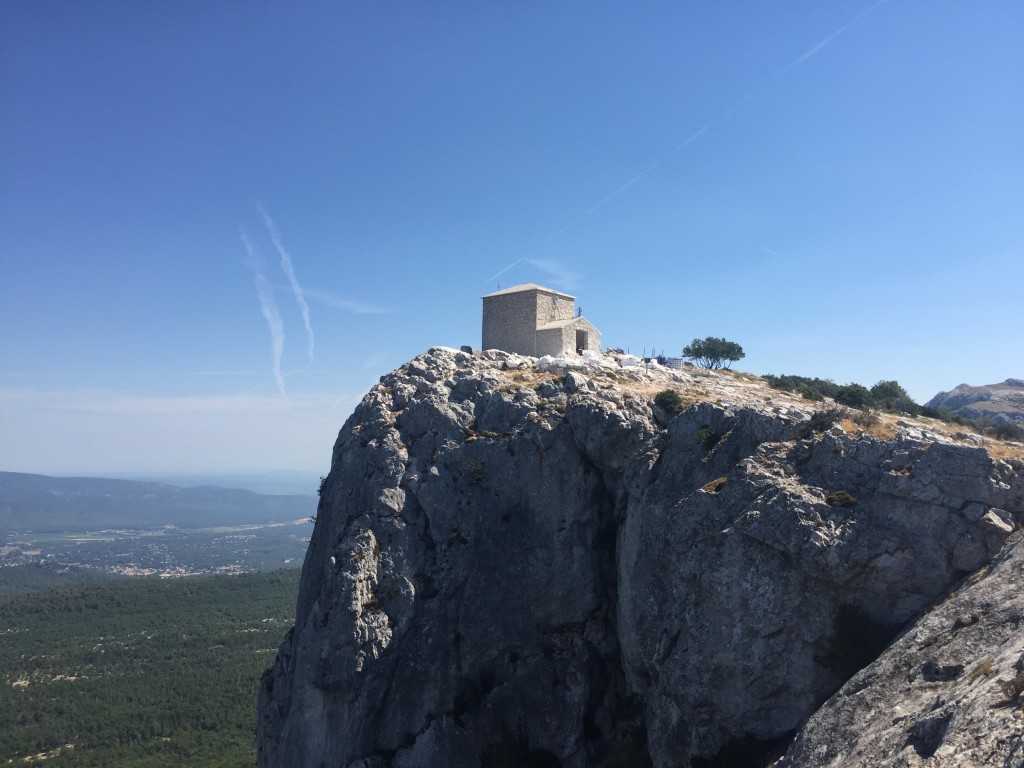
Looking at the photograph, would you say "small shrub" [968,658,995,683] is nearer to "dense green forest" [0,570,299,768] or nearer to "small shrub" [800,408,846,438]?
"small shrub" [800,408,846,438]

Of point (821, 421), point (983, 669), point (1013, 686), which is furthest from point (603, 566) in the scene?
point (1013, 686)

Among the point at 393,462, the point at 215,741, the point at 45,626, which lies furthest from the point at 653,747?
the point at 45,626

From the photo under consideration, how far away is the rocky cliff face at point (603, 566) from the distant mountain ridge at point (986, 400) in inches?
1454

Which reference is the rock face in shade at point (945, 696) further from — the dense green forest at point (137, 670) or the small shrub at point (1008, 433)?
the dense green forest at point (137, 670)

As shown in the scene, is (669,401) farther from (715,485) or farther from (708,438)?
(715,485)

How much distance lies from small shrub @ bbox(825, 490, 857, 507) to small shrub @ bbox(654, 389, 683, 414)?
9.95 metres

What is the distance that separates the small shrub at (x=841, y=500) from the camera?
827 inches

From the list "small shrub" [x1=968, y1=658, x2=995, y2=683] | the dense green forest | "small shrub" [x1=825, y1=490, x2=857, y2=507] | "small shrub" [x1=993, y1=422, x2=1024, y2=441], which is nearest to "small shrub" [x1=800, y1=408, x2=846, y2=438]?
"small shrub" [x1=825, y1=490, x2=857, y2=507]

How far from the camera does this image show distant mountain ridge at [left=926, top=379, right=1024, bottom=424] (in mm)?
58956

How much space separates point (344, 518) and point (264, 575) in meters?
138

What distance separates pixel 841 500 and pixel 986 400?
66.7m

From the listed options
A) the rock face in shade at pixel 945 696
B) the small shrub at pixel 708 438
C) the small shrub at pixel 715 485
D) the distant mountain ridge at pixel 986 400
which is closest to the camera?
the rock face in shade at pixel 945 696

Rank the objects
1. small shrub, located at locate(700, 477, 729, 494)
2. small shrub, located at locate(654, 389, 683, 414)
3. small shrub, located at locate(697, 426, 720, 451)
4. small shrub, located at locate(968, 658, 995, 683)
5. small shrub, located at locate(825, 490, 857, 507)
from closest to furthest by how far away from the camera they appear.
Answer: small shrub, located at locate(968, 658, 995, 683), small shrub, located at locate(825, 490, 857, 507), small shrub, located at locate(700, 477, 729, 494), small shrub, located at locate(697, 426, 720, 451), small shrub, located at locate(654, 389, 683, 414)

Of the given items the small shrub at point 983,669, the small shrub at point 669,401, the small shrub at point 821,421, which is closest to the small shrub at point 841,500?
the small shrub at point 821,421
